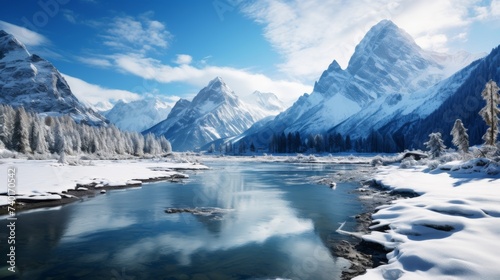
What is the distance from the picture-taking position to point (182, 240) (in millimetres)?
17984

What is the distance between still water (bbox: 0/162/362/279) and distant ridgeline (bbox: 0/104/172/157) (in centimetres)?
6734

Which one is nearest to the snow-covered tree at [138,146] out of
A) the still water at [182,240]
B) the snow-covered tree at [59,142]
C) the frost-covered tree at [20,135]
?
the snow-covered tree at [59,142]

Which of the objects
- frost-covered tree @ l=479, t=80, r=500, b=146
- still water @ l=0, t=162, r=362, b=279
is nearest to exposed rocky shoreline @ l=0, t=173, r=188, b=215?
still water @ l=0, t=162, r=362, b=279

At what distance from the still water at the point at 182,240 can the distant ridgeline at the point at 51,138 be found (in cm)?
6734

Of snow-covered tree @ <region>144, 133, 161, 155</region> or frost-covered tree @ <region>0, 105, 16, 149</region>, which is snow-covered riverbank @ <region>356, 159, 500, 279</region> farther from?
snow-covered tree @ <region>144, 133, 161, 155</region>

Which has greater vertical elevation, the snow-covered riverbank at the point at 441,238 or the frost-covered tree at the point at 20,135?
the frost-covered tree at the point at 20,135

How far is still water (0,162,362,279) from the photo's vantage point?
13539 millimetres

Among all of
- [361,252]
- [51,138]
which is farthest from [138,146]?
[361,252]

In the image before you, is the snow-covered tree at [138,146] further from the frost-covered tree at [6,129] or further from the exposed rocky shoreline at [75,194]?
the exposed rocky shoreline at [75,194]

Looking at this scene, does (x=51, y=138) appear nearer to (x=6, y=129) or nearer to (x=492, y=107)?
(x=6, y=129)

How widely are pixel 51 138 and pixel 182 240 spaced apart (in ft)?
361

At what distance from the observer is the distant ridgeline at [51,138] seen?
88062mm

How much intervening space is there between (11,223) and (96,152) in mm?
110836

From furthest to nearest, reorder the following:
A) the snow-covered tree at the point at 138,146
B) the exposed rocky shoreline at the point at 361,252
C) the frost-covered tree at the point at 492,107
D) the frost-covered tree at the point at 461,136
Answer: the snow-covered tree at the point at 138,146, the frost-covered tree at the point at 461,136, the frost-covered tree at the point at 492,107, the exposed rocky shoreline at the point at 361,252
